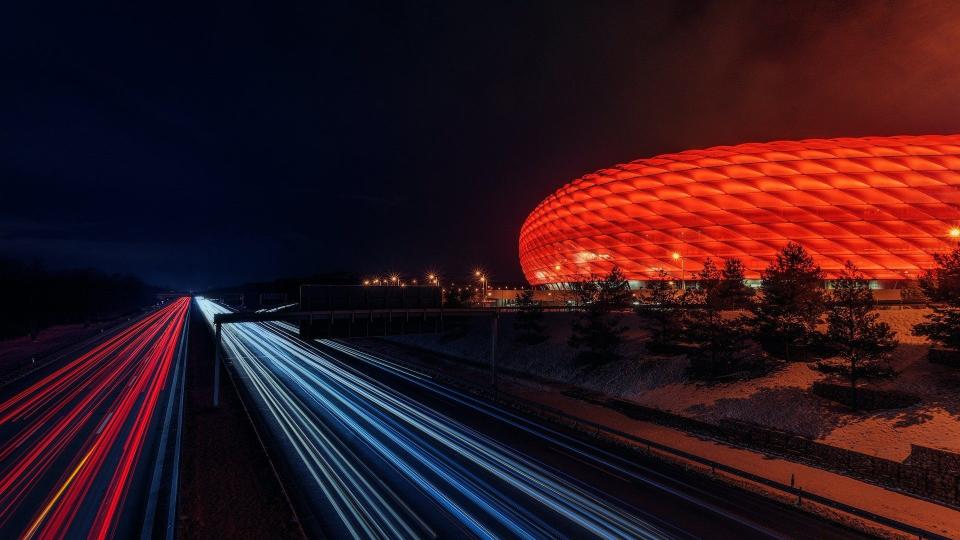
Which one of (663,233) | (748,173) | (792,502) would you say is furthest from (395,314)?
(748,173)

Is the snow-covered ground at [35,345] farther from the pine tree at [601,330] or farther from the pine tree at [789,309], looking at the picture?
the pine tree at [789,309]

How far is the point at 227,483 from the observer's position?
14461 millimetres

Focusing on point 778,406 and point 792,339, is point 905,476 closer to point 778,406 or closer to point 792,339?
point 778,406

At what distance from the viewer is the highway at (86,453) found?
39.0 feet

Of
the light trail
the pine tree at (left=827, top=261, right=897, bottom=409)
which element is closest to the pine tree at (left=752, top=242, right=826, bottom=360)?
the pine tree at (left=827, top=261, right=897, bottom=409)

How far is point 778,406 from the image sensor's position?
71.0ft

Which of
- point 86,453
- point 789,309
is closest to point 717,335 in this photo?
point 789,309

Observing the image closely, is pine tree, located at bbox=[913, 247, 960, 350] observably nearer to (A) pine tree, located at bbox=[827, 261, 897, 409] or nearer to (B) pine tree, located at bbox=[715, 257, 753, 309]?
(A) pine tree, located at bbox=[827, 261, 897, 409]

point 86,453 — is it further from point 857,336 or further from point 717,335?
point 857,336

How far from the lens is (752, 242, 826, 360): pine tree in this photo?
1016 inches

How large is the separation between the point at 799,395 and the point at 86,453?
31.0 meters

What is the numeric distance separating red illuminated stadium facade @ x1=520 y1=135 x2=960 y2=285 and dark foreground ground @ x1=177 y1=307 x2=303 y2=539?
5102 cm

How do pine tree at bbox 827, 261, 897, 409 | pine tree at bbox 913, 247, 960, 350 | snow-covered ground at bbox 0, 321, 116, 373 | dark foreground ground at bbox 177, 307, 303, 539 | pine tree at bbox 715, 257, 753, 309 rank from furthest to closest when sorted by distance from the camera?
snow-covered ground at bbox 0, 321, 116, 373, pine tree at bbox 715, 257, 753, 309, pine tree at bbox 827, 261, 897, 409, pine tree at bbox 913, 247, 960, 350, dark foreground ground at bbox 177, 307, 303, 539

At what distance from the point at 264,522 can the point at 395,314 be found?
18561 millimetres
